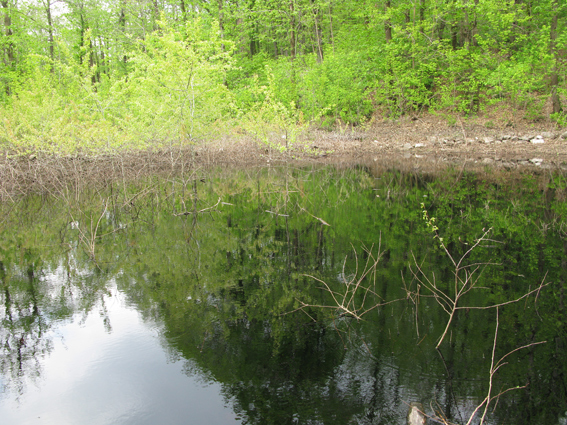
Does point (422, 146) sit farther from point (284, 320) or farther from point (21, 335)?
Result: point (21, 335)

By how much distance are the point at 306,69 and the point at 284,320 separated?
2693cm

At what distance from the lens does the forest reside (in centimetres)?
1521

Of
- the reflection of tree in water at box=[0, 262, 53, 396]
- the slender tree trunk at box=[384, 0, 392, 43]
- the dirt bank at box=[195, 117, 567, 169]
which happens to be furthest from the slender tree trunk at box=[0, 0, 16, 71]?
the reflection of tree in water at box=[0, 262, 53, 396]

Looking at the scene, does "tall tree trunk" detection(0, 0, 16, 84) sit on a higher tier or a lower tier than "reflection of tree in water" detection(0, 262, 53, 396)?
higher

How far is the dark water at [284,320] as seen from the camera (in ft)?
12.1

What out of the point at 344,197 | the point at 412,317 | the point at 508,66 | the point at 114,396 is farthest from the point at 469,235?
the point at 508,66

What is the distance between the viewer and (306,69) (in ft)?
96.7

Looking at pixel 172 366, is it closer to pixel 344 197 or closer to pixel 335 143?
pixel 344 197

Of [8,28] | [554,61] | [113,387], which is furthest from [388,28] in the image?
[113,387]

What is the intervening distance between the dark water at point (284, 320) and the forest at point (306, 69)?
6.02m

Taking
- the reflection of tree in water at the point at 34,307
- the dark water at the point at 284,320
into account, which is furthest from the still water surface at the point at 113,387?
the reflection of tree in water at the point at 34,307

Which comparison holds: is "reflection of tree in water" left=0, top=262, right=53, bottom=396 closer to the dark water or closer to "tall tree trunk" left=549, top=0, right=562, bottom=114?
the dark water

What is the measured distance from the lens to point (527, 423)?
3279 millimetres

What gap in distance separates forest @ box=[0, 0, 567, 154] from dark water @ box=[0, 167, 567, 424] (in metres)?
6.02
